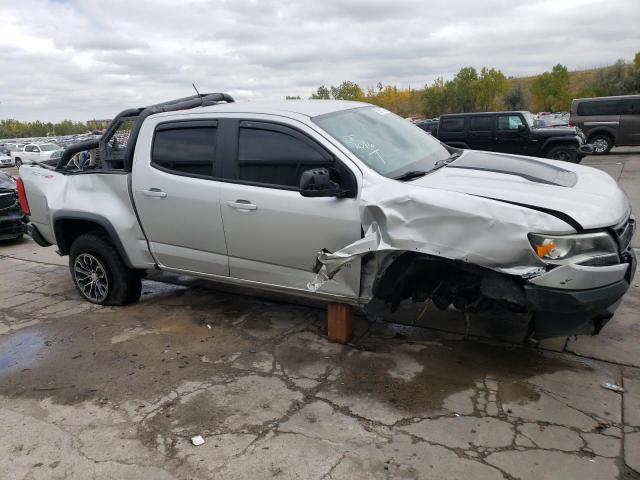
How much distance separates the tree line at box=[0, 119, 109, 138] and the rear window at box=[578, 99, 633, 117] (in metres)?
103

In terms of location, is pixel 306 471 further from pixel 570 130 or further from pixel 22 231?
pixel 570 130

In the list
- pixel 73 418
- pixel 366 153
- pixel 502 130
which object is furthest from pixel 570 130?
pixel 73 418

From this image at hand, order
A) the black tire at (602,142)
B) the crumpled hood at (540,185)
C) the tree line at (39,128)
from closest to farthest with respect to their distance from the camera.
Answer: the crumpled hood at (540,185) → the black tire at (602,142) → the tree line at (39,128)

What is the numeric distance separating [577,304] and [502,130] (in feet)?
39.7

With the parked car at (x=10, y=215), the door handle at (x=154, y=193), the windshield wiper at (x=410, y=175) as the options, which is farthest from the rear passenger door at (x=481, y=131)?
the door handle at (x=154, y=193)

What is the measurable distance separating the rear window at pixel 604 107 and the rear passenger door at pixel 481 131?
5.46 metres

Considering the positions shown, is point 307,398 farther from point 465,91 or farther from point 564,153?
point 465,91

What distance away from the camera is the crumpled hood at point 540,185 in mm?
3221

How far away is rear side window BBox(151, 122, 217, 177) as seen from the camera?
4430mm

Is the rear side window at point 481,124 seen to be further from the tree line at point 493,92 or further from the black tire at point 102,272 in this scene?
the tree line at point 493,92

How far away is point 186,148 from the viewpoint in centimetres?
455

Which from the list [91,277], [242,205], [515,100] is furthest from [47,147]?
[515,100]

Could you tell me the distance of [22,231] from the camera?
9.39 metres

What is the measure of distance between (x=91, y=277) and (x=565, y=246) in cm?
444
